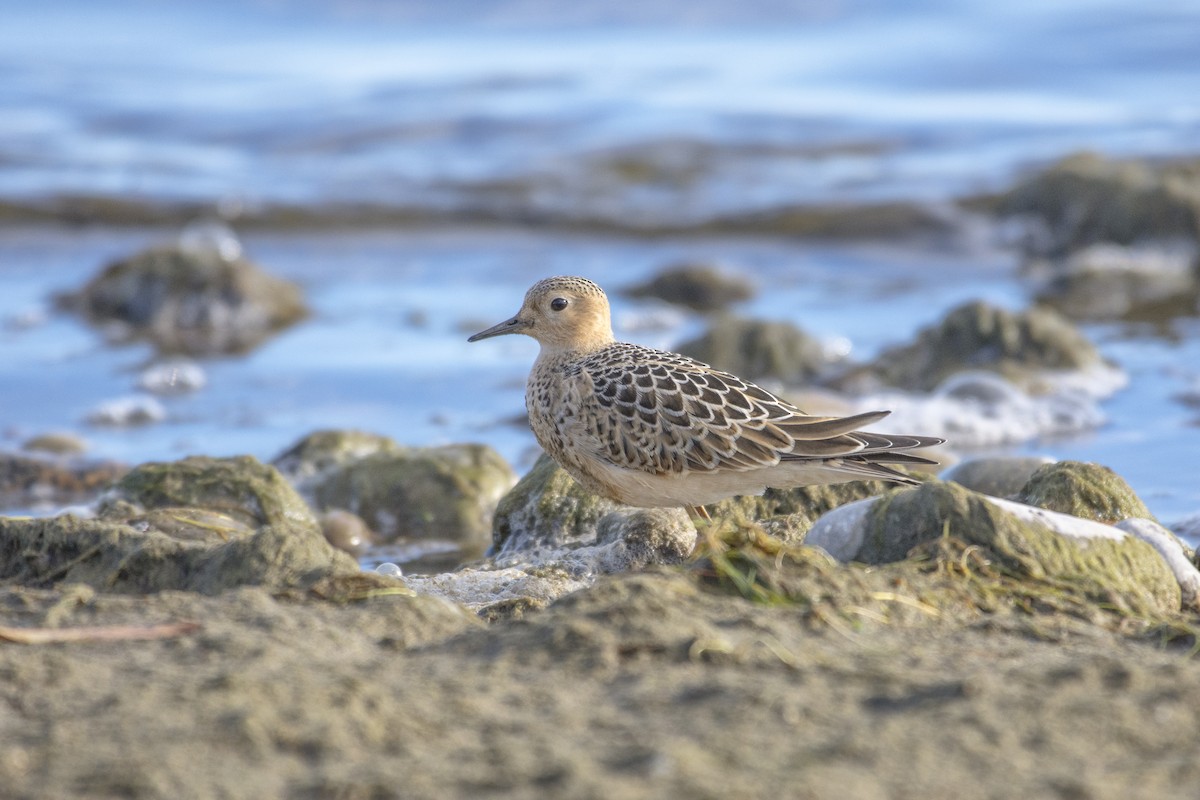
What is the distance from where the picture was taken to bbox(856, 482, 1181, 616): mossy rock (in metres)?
4.14

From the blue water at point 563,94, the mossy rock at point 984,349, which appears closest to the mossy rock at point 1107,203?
the blue water at point 563,94

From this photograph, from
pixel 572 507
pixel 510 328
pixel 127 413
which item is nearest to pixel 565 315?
pixel 510 328

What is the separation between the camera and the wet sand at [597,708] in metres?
2.65

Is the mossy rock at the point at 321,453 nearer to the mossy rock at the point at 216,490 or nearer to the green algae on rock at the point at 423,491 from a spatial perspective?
the green algae on rock at the point at 423,491

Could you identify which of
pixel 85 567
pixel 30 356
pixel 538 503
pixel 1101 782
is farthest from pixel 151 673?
pixel 30 356

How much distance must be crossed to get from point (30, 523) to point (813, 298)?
885 centimetres

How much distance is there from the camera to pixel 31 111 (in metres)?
20.5

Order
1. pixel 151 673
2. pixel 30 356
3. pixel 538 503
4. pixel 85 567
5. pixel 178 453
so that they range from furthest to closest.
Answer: pixel 30 356, pixel 178 453, pixel 538 503, pixel 85 567, pixel 151 673

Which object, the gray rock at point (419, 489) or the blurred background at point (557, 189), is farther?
the blurred background at point (557, 189)

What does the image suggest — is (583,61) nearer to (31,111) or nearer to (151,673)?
(31,111)

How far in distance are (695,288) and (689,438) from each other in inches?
290

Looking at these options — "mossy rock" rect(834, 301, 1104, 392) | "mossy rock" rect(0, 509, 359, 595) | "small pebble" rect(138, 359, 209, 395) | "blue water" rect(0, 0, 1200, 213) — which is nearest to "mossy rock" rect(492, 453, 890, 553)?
"mossy rock" rect(0, 509, 359, 595)

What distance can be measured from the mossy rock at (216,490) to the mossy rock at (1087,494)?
9.54ft

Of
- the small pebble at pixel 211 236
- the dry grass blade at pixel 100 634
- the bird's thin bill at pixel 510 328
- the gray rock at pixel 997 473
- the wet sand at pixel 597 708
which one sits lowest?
the gray rock at pixel 997 473
